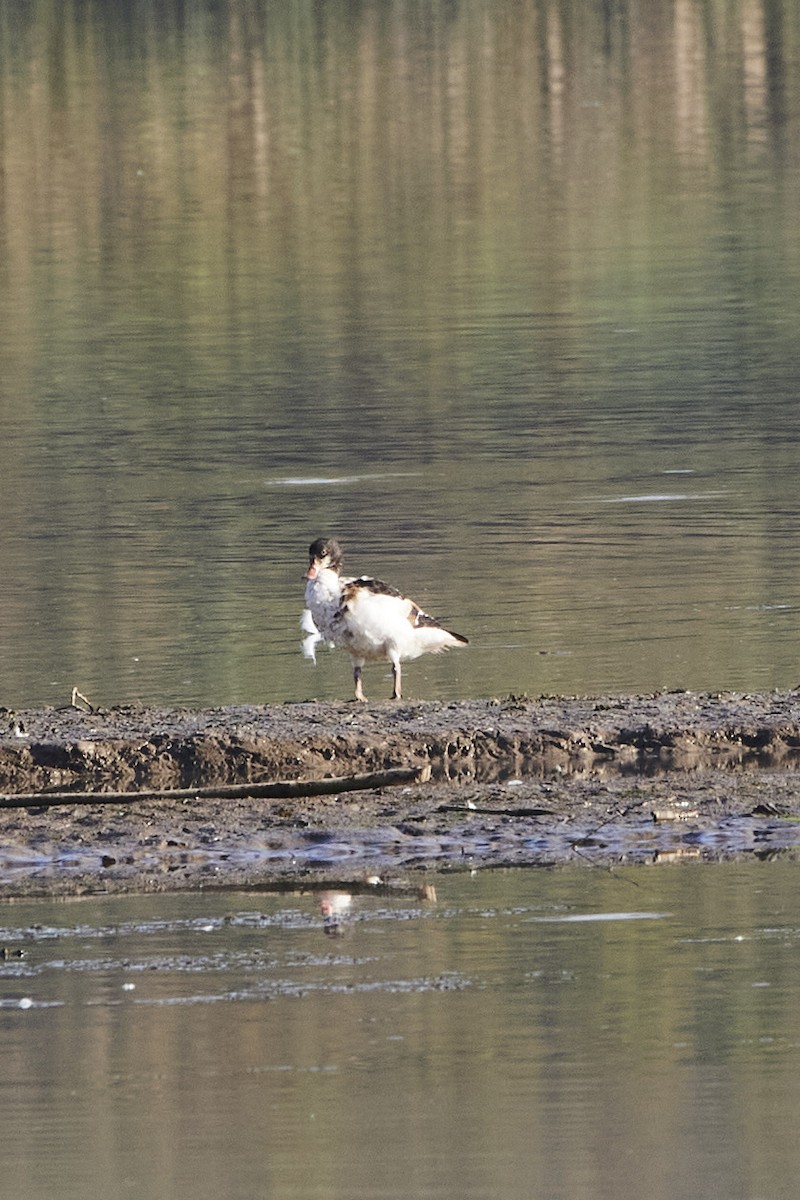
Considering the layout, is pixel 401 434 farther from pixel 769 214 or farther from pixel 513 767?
pixel 769 214

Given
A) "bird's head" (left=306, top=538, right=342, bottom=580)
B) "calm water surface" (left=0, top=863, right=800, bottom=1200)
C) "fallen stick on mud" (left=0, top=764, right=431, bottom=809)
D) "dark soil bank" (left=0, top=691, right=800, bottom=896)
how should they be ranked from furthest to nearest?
1. "bird's head" (left=306, top=538, right=342, bottom=580)
2. "fallen stick on mud" (left=0, top=764, right=431, bottom=809)
3. "dark soil bank" (left=0, top=691, right=800, bottom=896)
4. "calm water surface" (left=0, top=863, right=800, bottom=1200)

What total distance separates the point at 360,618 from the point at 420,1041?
4.37 metres

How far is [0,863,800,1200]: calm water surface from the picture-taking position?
7016 mm

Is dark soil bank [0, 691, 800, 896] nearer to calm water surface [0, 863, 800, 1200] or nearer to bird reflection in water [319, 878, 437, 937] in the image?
bird reflection in water [319, 878, 437, 937]

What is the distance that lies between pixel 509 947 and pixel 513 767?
240 cm

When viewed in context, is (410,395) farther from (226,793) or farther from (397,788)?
(226,793)

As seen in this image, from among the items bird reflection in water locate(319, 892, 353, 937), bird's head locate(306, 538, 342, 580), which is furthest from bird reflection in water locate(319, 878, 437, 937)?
bird's head locate(306, 538, 342, 580)

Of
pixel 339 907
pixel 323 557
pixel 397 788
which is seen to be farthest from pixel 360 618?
pixel 339 907

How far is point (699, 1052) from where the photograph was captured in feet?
25.9

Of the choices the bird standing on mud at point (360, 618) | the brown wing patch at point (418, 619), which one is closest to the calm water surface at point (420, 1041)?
the bird standing on mud at point (360, 618)

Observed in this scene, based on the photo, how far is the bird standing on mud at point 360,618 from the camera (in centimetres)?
1236

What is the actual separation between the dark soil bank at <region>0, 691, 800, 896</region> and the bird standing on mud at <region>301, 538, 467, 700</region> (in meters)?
0.40

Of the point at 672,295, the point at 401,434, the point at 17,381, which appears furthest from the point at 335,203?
the point at 401,434

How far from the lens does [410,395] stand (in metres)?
24.2
